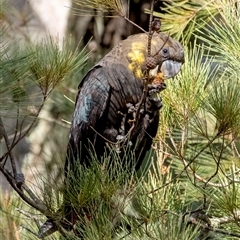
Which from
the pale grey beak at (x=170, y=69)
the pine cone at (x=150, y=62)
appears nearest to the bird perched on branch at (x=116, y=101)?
the pale grey beak at (x=170, y=69)

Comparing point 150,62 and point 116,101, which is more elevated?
point 150,62

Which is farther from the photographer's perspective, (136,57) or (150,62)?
(136,57)

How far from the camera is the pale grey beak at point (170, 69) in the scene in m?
1.73

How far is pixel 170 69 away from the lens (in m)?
1.74

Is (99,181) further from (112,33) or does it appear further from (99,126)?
(112,33)

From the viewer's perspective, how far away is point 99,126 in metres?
1.77

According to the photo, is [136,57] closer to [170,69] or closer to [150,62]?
[170,69]

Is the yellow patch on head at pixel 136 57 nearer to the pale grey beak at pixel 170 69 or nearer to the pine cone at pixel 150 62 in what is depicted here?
the pale grey beak at pixel 170 69

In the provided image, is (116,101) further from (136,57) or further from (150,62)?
(150,62)

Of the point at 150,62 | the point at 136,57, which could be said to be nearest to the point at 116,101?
the point at 136,57

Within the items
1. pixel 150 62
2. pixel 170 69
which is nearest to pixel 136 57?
pixel 170 69

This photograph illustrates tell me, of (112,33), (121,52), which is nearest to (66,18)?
(112,33)

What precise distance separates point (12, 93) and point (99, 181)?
0.25 m

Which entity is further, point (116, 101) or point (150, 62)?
point (116, 101)
